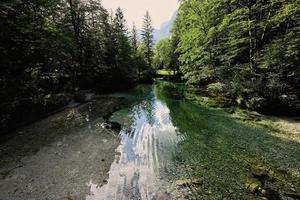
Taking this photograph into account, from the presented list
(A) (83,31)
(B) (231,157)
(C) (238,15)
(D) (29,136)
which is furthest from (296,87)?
(A) (83,31)

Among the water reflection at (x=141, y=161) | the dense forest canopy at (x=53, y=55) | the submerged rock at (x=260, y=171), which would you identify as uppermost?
the dense forest canopy at (x=53, y=55)

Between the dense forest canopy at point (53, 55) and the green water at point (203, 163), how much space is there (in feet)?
26.9

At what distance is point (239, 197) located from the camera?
7078 millimetres

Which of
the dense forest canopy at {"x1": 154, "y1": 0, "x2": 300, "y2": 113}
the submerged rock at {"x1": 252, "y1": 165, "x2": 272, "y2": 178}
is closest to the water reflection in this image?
the submerged rock at {"x1": 252, "y1": 165, "x2": 272, "y2": 178}

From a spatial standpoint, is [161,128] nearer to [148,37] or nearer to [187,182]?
[187,182]

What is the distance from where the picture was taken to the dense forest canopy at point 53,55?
13.9m

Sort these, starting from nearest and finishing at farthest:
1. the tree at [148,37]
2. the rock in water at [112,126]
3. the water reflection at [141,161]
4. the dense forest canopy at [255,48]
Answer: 1. the water reflection at [141,161]
2. the rock in water at [112,126]
3. the dense forest canopy at [255,48]
4. the tree at [148,37]

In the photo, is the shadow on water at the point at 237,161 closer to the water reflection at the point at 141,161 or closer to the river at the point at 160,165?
the river at the point at 160,165

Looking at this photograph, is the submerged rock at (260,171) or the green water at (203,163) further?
the submerged rock at (260,171)

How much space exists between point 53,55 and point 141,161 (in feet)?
48.1

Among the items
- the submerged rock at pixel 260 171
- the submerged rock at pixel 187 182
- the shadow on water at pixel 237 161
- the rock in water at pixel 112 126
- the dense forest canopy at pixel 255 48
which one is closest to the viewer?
the shadow on water at pixel 237 161

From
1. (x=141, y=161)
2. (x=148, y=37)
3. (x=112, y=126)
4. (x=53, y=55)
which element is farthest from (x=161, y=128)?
(x=148, y=37)

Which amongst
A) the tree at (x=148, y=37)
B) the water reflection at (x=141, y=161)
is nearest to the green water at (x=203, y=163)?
the water reflection at (x=141, y=161)

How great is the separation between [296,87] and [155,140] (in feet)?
45.0
